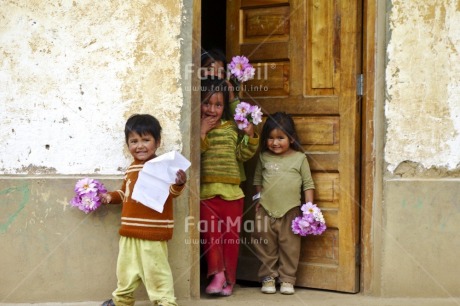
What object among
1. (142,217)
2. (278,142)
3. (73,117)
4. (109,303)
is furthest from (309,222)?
(73,117)

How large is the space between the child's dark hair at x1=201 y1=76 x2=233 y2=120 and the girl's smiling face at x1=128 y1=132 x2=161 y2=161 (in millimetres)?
807

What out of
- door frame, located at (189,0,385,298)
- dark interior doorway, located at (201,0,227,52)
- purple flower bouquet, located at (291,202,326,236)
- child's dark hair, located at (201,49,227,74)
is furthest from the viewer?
dark interior doorway, located at (201,0,227,52)

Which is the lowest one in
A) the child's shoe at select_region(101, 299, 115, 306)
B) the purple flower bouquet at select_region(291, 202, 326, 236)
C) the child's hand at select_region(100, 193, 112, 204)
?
the child's shoe at select_region(101, 299, 115, 306)

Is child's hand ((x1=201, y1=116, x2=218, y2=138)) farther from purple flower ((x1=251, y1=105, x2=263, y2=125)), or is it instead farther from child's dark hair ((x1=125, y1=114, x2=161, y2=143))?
child's dark hair ((x1=125, y1=114, x2=161, y2=143))

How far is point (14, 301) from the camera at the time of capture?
5.30 meters

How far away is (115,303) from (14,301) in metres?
0.79

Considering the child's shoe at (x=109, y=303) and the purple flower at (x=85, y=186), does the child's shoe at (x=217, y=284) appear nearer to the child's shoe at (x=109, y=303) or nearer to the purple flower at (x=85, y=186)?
the child's shoe at (x=109, y=303)

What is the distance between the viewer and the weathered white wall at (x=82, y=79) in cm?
532

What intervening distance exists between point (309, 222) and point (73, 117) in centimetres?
193

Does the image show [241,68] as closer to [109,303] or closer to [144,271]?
[144,271]

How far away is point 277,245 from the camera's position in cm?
591

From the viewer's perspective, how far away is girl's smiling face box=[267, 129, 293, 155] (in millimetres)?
Answer: 5840

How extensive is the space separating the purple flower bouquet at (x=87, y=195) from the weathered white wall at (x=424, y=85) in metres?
2.13

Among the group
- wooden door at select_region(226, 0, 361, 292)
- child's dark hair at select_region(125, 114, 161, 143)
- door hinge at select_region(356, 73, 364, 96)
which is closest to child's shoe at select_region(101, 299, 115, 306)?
child's dark hair at select_region(125, 114, 161, 143)
